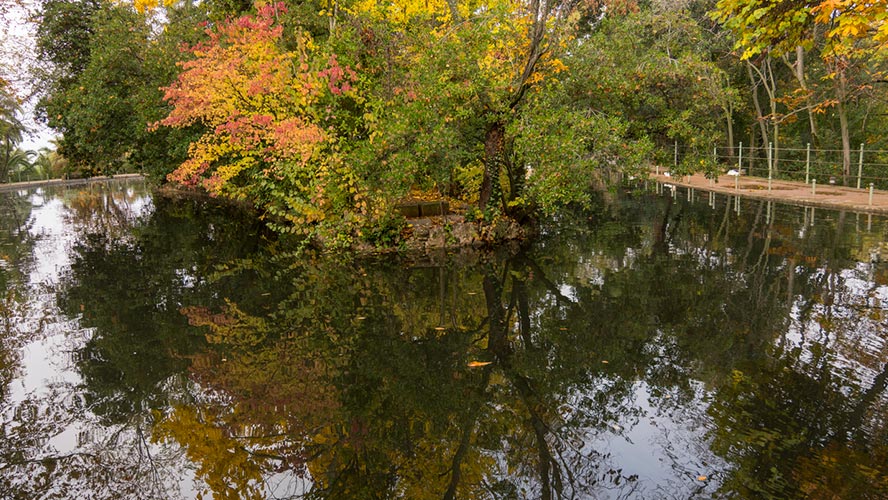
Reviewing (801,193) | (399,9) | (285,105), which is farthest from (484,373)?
(801,193)

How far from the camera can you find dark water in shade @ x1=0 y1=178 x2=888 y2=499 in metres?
4.16

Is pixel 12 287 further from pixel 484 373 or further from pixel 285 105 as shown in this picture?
pixel 484 373

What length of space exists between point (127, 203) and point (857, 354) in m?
28.8

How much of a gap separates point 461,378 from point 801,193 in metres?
18.0

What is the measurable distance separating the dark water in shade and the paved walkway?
6.02 metres

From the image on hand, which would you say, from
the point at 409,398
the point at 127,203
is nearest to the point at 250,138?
the point at 409,398

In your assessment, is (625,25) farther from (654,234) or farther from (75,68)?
(75,68)

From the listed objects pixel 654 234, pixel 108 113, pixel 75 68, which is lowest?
pixel 654 234

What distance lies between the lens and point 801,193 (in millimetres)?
19344

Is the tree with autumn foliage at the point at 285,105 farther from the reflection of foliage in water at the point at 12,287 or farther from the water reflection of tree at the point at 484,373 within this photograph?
the reflection of foliage in water at the point at 12,287

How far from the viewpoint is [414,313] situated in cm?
788

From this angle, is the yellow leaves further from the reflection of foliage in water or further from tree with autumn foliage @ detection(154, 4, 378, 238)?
the reflection of foliage in water

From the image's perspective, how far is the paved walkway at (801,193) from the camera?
1620cm

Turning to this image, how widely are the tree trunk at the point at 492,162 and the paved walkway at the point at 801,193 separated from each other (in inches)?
396
